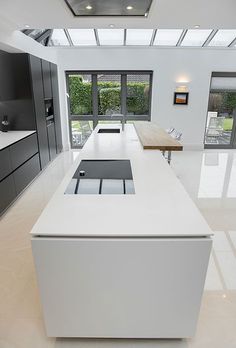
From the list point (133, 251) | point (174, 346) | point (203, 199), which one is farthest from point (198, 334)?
point (203, 199)

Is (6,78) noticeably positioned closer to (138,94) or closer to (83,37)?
(83,37)

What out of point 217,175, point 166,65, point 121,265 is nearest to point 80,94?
point 166,65

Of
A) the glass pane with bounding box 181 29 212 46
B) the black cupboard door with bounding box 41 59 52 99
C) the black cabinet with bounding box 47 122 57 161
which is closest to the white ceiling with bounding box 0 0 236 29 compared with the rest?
the black cupboard door with bounding box 41 59 52 99

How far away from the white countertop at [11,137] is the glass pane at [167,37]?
159 inches

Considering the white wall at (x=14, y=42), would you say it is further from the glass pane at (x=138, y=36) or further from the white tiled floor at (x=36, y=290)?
the white tiled floor at (x=36, y=290)

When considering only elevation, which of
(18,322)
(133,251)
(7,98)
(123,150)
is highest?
(7,98)

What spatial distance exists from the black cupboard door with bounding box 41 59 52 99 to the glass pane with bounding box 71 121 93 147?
1.64 m

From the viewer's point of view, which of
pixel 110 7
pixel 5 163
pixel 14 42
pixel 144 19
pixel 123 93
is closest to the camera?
pixel 110 7

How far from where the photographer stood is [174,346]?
167 cm

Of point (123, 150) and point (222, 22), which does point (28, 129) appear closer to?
point (123, 150)

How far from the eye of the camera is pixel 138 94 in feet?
22.6

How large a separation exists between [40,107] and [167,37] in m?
3.72

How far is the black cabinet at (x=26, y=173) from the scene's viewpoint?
3826 mm

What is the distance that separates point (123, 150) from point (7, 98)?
2.60 meters
